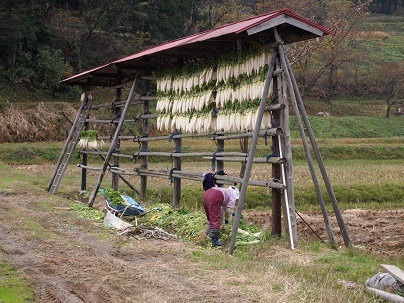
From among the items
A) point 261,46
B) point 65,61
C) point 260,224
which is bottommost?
point 260,224

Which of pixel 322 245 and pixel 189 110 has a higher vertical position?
pixel 189 110

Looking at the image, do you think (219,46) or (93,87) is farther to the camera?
(93,87)

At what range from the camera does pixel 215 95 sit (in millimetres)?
14422

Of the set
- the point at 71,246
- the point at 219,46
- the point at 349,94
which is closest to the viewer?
the point at 71,246

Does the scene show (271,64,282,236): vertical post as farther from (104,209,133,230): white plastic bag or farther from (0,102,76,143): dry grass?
(0,102,76,143): dry grass

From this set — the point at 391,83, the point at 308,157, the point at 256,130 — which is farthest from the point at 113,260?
the point at 391,83

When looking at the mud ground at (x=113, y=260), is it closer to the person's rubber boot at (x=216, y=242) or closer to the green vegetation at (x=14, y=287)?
the green vegetation at (x=14, y=287)

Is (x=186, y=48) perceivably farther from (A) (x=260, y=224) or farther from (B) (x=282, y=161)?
(A) (x=260, y=224)

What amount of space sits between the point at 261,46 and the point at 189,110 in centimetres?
389

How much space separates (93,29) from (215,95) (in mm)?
37911

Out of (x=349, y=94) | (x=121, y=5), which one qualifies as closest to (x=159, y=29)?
(x=121, y=5)

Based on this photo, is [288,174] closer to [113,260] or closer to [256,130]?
[256,130]

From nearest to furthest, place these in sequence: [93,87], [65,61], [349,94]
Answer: [93,87], [65,61], [349,94]

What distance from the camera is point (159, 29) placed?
53031mm
